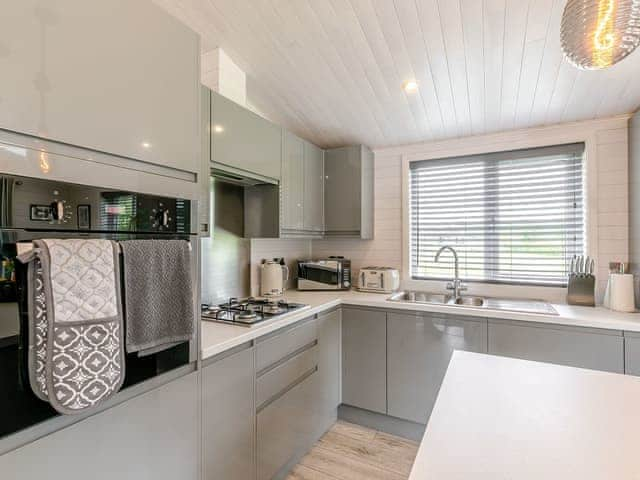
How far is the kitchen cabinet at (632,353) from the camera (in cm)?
170

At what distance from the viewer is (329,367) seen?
7.46 feet

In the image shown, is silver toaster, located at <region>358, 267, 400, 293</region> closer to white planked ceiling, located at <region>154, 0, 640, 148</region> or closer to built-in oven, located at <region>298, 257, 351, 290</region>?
built-in oven, located at <region>298, 257, 351, 290</region>

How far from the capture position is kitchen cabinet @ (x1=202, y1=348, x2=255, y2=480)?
A: 4.34ft

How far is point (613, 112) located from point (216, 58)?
252 centimetres

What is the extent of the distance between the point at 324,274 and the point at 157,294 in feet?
5.85

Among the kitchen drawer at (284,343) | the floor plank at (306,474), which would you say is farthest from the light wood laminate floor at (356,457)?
the kitchen drawer at (284,343)

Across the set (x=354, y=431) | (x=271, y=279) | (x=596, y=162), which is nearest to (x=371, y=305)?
(x=271, y=279)

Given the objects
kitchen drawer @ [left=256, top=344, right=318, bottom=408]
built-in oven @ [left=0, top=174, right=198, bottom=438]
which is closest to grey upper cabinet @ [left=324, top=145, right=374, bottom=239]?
kitchen drawer @ [left=256, top=344, right=318, bottom=408]

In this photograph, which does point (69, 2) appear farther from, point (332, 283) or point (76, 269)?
point (332, 283)

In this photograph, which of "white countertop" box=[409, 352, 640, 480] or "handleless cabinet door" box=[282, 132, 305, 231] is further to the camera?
"handleless cabinet door" box=[282, 132, 305, 231]

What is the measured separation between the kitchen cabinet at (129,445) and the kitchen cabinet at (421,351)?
1398 millimetres

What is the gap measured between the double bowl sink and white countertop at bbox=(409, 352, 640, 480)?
41.0 inches

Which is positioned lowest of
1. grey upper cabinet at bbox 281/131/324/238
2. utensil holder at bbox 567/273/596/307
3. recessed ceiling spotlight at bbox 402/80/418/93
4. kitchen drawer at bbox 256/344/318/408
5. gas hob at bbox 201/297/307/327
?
kitchen drawer at bbox 256/344/318/408

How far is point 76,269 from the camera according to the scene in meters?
0.85
